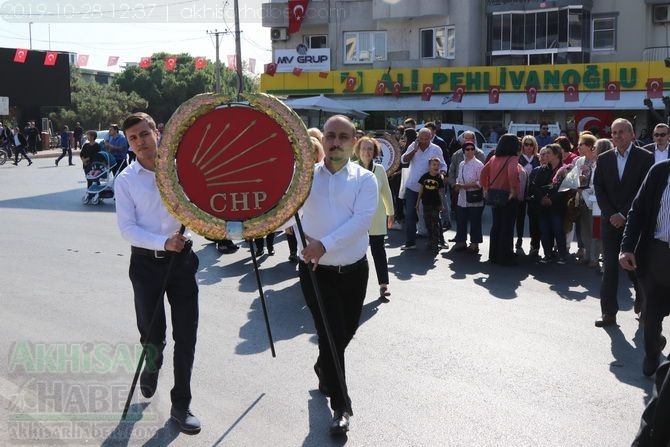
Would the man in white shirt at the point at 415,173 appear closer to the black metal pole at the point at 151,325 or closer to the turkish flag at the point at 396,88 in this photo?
the black metal pole at the point at 151,325

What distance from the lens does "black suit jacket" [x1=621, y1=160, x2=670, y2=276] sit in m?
5.77

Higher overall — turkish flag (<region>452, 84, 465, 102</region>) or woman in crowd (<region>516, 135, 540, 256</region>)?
turkish flag (<region>452, 84, 465, 102</region>)

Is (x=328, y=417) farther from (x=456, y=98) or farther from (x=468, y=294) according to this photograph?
(x=456, y=98)

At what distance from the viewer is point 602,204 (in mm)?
7652

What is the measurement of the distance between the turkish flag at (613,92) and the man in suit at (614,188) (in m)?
26.0

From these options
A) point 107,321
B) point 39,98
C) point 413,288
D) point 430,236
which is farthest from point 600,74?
point 39,98

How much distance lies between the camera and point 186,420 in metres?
4.88

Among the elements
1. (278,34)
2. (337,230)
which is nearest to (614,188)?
(337,230)

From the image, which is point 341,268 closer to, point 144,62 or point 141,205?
point 141,205

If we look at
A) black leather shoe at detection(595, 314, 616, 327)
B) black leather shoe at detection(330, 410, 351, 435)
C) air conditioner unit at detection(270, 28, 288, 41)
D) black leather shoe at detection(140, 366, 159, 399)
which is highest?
air conditioner unit at detection(270, 28, 288, 41)

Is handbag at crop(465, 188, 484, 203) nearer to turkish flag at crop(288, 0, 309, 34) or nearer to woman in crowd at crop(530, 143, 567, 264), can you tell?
woman in crowd at crop(530, 143, 567, 264)

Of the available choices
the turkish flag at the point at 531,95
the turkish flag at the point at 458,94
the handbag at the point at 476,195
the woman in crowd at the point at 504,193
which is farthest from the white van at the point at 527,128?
the woman in crowd at the point at 504,193

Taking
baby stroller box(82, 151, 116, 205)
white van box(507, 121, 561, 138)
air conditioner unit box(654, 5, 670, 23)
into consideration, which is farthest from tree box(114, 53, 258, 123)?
baby stroller box(82, 151, 116, 205)

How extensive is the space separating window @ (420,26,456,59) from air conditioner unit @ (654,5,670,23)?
8797 mm
